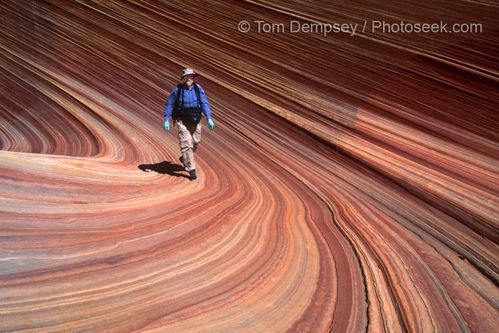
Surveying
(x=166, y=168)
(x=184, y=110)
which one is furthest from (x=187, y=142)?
(x=166, y=168)

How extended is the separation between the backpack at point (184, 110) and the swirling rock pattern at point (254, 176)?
712 millimetres

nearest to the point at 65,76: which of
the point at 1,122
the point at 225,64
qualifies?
the point at 1,122

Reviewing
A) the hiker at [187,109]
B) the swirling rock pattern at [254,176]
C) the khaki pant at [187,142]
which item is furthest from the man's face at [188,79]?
the swirling rock pattern at [254,176]

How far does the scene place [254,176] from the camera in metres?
6.55

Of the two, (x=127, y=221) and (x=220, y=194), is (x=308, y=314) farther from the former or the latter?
(x=220, y=194)

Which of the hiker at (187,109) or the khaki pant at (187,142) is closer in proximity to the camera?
the hiker at (187,109)

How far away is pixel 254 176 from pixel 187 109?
1.38 m

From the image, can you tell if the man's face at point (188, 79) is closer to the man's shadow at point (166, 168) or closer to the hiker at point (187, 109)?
the hiker at point (187, 109)

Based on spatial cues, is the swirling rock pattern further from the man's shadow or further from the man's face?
the man's face

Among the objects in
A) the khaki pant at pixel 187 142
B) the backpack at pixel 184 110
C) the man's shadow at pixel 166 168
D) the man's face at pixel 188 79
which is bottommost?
the man's shadow at pixel 166 168

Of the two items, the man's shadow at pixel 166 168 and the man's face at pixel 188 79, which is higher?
the man's face at pixel 188 79

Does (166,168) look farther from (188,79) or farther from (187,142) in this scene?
(188,79)

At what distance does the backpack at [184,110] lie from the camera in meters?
5.77

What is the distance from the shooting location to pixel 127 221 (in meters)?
3.73
